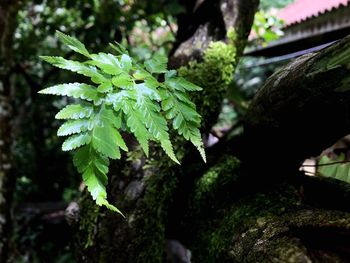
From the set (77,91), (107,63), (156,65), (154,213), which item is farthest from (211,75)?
(77,91)

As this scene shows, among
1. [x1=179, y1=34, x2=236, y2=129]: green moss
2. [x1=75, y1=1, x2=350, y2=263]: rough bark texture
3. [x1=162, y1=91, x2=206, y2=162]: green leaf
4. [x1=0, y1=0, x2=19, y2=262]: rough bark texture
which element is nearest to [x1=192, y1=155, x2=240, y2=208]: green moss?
[x1=75, y1=1, x2=350, y2=263]: rough bark texture

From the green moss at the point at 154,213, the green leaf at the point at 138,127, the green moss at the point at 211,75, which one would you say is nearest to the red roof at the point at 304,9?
the green moss at the point at 211,75

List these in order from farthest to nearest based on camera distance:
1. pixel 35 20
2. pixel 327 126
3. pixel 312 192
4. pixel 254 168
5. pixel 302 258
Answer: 1. pixel 35 20
2. pixel 254 168
3. pixel 312 192
4. pixel 327 126
5. pixel 302 258

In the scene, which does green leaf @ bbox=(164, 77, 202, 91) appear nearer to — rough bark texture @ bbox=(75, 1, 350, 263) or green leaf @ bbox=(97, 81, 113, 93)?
green leaf @ bbox=(97, 81, 113, 93)

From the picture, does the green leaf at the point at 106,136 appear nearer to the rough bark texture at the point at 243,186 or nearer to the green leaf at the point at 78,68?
the green leaf at the point at 78,68

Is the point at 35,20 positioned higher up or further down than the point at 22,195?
higher up

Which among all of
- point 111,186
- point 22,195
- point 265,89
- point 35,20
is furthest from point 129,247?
point 22,195

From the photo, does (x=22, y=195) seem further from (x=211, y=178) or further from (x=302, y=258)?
(x=302, y=258)
